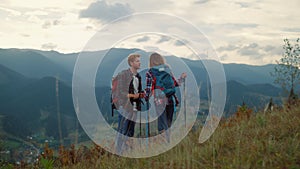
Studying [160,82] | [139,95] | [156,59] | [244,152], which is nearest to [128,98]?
[139,95]

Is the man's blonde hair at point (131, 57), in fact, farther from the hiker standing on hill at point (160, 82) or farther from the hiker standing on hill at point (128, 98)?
the hiker standing on hill at point (160, 82)

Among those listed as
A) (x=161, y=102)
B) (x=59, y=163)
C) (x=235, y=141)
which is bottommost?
(x=59, y=163)

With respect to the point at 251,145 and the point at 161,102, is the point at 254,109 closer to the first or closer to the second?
the point at 161,102

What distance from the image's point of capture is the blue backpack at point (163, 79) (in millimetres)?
7512

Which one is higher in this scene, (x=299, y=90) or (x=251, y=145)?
(x=299, y=90)

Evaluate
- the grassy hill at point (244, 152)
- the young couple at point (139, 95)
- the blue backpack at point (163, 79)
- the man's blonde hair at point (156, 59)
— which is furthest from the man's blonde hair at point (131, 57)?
the grassy hill at point (244, 152)

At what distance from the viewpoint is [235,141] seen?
5.48 metres

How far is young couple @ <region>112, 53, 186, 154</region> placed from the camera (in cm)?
717

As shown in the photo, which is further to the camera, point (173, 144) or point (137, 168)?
point (173, 144)

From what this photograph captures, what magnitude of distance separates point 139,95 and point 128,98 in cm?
27

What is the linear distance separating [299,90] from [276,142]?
16.3 ft

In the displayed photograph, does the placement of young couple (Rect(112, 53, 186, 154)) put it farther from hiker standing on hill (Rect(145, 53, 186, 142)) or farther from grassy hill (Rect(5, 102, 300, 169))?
grassy hill (Rect(5, 102, 300, 169))

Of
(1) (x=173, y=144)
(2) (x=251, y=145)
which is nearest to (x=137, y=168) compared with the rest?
(1) (x=173, y=144)

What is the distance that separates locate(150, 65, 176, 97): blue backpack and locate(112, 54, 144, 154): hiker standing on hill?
37 cm
